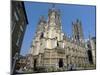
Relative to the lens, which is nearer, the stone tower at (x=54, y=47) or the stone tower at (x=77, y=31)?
the stone tower at (x=54, y=47)

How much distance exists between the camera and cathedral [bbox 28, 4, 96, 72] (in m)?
2.70

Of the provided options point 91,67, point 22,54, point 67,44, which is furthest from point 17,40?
point 91,67

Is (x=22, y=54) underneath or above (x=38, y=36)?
underneath

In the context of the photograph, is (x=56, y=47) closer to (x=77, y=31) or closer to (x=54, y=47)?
(x=54, y=47)

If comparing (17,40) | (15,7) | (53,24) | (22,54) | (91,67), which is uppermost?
A: (15,7)

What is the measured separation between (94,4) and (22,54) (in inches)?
47.9

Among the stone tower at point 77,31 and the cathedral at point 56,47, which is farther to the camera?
the stone tower at point 77,31

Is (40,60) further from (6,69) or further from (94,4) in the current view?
(94,4)

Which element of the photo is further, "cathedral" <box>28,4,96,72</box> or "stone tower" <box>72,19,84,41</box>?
"stone tower" <box>72,19,84,41</box>

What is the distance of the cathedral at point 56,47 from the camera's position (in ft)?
8.87

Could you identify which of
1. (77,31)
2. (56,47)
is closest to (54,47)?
(56,47)

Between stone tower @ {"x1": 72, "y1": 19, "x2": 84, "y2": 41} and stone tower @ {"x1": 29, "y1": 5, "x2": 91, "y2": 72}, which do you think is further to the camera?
stone tower @ {"x1": 72, "y1": 19, "x2": 84, "y2": 41}

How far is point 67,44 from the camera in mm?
2826

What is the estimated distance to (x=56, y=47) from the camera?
2775mm
